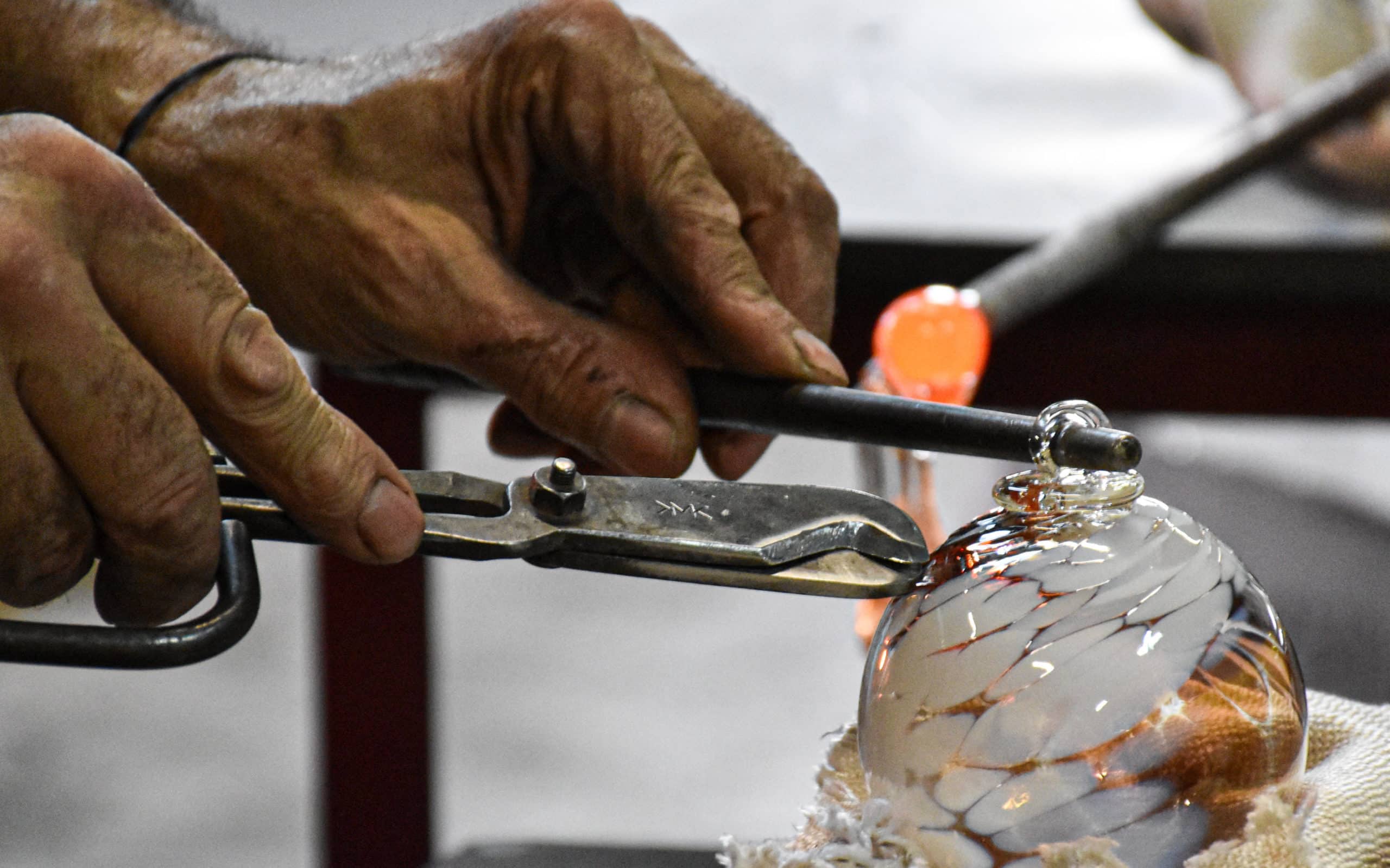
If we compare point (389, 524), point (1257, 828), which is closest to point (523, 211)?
point (389, 524)

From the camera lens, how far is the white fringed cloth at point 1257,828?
0.34m

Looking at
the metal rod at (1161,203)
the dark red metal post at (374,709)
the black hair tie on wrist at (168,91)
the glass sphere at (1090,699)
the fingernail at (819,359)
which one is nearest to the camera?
the glass sphere at (1090,699)

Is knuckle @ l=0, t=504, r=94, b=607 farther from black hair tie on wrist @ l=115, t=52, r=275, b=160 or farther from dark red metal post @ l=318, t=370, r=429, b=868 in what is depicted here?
dark red metal post @ l=318, t=370, r=429, b=868

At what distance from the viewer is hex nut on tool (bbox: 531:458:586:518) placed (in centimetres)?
38

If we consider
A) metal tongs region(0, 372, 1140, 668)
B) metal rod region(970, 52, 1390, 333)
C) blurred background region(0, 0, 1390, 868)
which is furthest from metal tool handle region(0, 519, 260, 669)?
blurred background region(0, 0, 1390, 868)

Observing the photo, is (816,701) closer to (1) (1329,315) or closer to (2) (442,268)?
(1) (1329,315)

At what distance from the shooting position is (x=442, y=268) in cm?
58

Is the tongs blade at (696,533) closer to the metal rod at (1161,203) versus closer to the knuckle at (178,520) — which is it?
the knuckle at (178,520)

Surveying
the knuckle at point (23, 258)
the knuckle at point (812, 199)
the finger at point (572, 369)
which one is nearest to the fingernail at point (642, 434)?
the finger at point (572, 369)

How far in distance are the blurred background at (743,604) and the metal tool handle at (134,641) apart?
64 centimetres

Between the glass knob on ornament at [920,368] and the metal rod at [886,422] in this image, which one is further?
the glass knob on ornament at [920,368]

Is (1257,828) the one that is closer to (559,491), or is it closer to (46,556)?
(559,491)

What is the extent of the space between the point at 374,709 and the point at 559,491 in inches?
28.9

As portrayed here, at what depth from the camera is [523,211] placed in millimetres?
624
